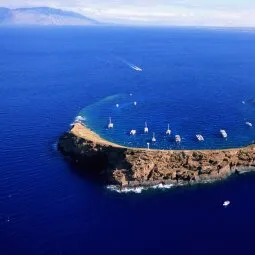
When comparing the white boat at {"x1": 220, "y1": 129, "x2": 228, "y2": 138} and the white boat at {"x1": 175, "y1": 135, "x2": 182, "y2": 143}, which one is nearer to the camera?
the white boat at {"x1": 175, "y1": 135, "x2": 182, "y2": 143}

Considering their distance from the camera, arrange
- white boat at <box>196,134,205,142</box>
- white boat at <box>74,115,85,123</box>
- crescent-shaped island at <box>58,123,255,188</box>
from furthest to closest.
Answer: white boat at <box>74,115,85,123</box>
white boat at <box>196,134,205,142</box>
crescent-shaped island at <box>58,123,255,188</box>

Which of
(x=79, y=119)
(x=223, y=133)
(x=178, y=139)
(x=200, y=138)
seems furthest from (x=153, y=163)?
(x=79, y=119)

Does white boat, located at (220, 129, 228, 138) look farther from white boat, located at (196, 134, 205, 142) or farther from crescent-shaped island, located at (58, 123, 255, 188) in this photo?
crescent-shaped island, located at (58, 123, 255, 188)

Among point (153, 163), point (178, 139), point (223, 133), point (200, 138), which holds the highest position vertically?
point (223, 133)

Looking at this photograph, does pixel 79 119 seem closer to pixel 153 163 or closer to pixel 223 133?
pixel 153 163

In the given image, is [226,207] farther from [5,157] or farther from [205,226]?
[5,157]

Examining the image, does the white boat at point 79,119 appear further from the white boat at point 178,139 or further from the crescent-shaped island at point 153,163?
the white boat at point 178,139

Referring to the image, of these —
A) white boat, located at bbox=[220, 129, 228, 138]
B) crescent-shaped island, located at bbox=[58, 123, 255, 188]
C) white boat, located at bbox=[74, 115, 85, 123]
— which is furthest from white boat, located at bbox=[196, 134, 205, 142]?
white boat, located at bbox=[74, 115, 85, 123]

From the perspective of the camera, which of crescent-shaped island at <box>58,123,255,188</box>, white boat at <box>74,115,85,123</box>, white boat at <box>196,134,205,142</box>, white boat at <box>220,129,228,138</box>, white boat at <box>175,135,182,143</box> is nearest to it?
crescent-shaped island at <box>58,123,255,188</box>

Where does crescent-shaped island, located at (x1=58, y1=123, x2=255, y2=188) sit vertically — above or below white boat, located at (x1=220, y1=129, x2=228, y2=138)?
below
